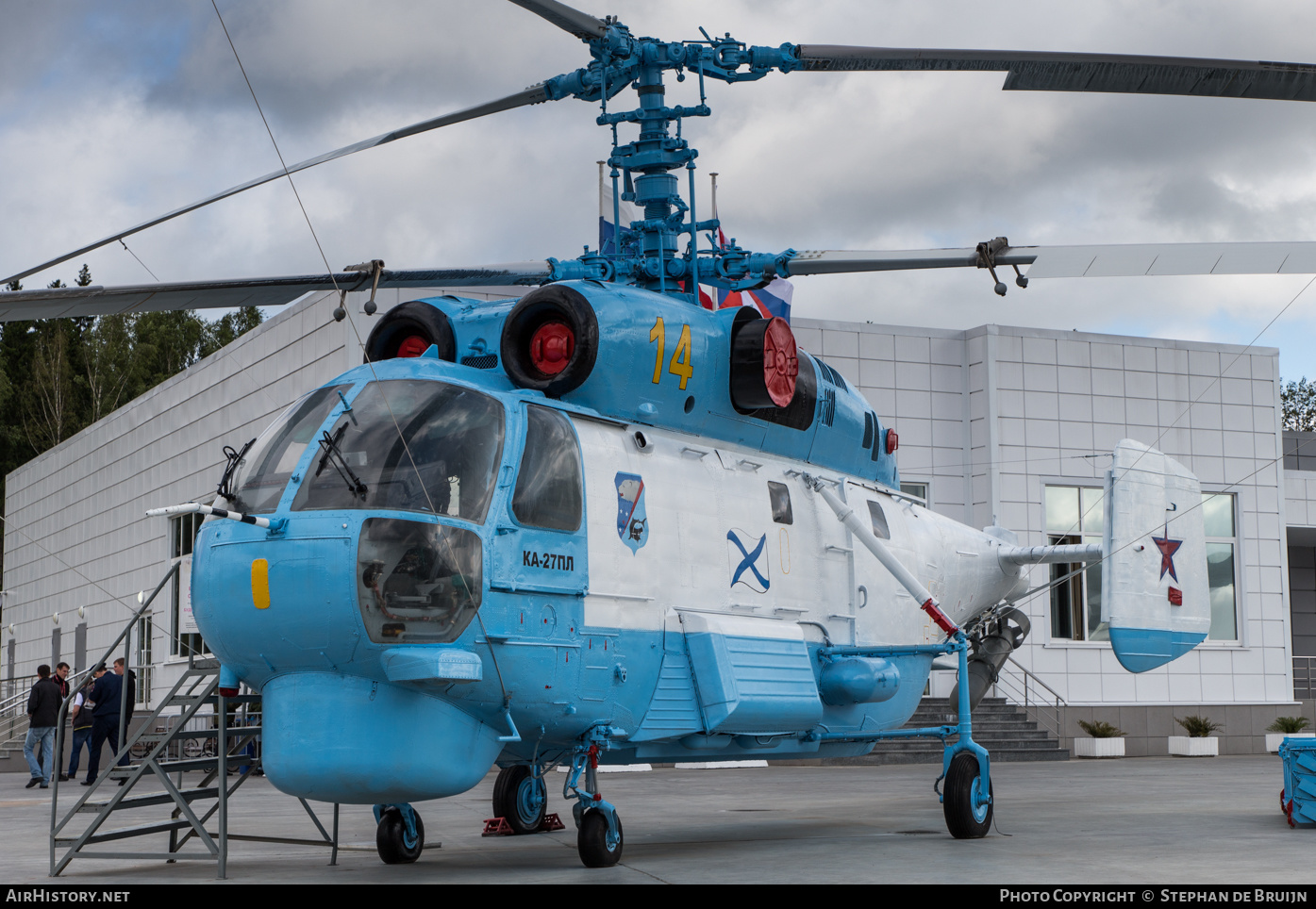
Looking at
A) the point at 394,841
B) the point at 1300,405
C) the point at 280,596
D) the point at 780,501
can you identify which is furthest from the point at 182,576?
the point at 1300,405

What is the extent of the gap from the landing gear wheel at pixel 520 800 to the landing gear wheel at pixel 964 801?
3.48 meters

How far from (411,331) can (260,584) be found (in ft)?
9.29

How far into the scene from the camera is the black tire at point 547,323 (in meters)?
9.33

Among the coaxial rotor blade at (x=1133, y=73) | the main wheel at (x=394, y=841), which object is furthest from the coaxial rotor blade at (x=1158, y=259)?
the main wheel at (x=394, y=841)

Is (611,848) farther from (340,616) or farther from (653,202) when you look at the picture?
(653,202)

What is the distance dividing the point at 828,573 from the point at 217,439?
19.9m

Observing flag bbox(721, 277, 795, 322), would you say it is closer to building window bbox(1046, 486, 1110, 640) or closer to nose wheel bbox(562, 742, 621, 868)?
nose wheel bbox(562, 742, 621, 868)

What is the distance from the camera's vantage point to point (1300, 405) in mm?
68438

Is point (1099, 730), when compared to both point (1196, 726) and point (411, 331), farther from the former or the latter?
point (411, 331)

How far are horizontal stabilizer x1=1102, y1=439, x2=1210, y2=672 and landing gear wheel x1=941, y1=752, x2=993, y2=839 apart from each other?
2164 millimetres

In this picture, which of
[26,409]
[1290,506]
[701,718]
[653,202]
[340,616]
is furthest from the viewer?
[26,409]

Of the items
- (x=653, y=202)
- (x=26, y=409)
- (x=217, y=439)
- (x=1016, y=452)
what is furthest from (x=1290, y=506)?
(x=26, y=409)

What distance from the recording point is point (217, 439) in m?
28.3

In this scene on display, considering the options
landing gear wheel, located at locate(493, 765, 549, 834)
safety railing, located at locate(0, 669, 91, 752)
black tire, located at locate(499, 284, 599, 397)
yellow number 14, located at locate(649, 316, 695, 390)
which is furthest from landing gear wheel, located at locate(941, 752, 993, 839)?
safety railing, located at locate(0, 669, 91, 752)
